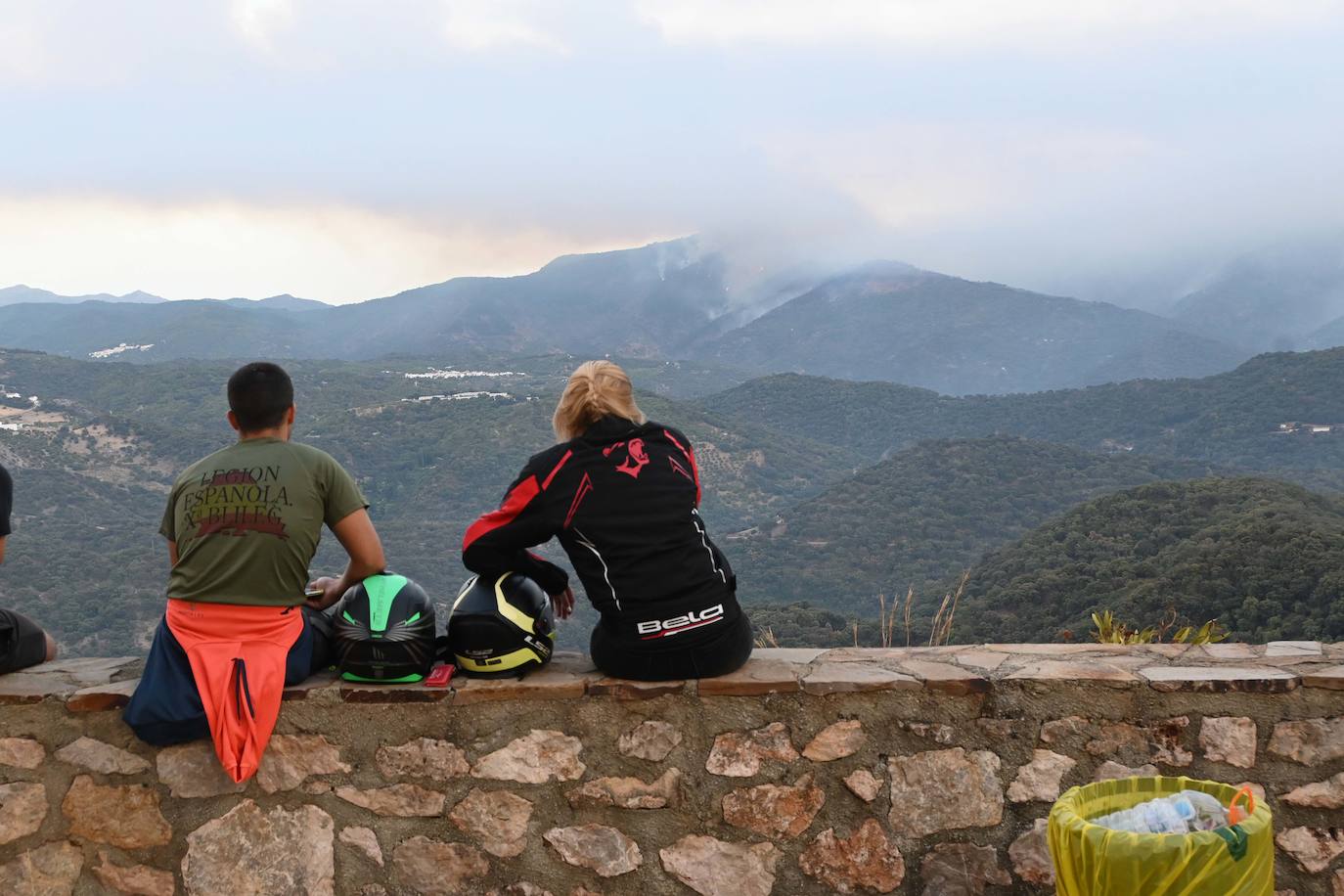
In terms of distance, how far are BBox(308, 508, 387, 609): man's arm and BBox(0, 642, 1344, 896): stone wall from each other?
0.36 metres

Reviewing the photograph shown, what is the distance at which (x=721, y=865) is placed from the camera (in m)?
3.21

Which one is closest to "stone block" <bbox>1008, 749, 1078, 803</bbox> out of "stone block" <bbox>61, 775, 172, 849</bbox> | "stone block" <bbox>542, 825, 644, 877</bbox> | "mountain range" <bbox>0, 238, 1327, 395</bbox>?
"stone block" <bbox>542, 825, 644, 877</bbox>

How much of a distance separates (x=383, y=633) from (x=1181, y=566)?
2013cm

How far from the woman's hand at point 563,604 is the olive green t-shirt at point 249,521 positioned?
826 millimetres

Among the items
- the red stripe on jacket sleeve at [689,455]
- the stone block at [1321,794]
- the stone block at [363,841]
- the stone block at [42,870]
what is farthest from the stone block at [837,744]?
the stone block at [42,870]

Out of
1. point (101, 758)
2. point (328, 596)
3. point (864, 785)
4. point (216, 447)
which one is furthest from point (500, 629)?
point (216, 447)

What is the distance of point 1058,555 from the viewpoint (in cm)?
2917

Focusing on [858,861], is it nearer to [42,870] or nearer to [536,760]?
[536,760]

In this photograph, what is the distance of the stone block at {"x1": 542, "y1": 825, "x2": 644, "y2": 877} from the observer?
323cm

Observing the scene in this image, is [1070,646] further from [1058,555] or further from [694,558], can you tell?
[1058,555]

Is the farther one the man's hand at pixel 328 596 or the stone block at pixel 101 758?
the man's hand at pixel 328 596

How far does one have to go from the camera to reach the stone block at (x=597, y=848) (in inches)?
127

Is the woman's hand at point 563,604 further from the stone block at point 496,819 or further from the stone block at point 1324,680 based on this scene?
the stone block at point 1324,680

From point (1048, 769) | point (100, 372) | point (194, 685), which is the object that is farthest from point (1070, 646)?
point (100, 372)
